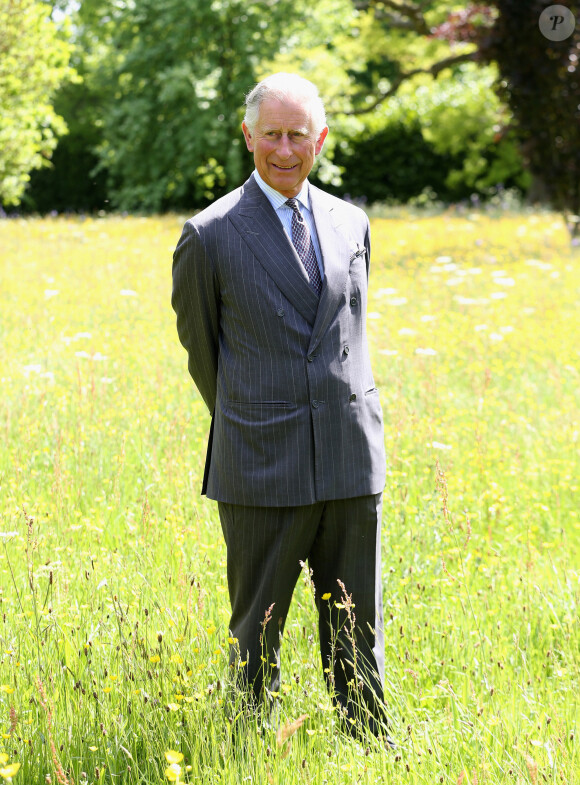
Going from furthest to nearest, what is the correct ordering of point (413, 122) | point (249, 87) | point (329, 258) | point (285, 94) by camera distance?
point (413, 122) → point (249, 87) → point (329, 258) → point (285, 94)

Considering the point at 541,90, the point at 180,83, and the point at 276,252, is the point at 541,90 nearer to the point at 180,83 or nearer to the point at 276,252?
the point at 180,83

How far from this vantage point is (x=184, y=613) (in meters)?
2.89

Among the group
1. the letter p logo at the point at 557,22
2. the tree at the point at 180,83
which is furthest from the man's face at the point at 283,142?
the tree at the point at 180,83

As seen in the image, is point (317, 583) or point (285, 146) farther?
point (317, 583)

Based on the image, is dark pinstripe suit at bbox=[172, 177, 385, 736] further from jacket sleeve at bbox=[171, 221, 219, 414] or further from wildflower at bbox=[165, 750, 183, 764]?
wildflower at bbox=[165, 750, 183, 764]

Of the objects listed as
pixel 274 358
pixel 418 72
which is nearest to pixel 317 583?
pixel 274 358

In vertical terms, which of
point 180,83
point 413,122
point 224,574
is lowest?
point 224,574

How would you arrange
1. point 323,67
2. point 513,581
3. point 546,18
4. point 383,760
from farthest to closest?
point 323,67, point 546,18, point 513,581, point 383,760

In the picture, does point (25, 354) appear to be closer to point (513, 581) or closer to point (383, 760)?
point (513, 581)

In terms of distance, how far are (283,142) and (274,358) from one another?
0.62 metres

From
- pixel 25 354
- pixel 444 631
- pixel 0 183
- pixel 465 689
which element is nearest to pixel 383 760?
pixel 465 689

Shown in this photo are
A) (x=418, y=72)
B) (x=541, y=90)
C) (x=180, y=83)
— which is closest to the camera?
(x=541, y=90)

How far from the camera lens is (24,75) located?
13406 millimetres

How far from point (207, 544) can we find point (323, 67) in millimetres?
18153
